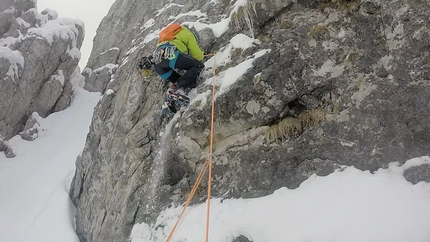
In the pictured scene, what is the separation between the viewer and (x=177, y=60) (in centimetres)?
672

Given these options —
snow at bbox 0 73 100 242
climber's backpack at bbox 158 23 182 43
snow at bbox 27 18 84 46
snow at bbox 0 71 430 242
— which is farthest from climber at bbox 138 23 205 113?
snow at bbox 27 18 84 46

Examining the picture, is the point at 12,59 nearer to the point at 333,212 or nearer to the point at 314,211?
the point at 314,211

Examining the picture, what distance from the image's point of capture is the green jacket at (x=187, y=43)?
273 inches

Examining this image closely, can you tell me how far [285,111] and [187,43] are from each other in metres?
2.67

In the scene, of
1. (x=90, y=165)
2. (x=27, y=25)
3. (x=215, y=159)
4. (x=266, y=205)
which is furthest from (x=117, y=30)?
(x=266, y=205)

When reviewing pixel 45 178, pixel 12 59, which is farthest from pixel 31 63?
pixel 45 178

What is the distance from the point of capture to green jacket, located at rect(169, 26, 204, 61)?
693 centimetres

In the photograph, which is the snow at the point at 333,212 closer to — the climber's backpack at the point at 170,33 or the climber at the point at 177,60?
the climber at the point at 177,60

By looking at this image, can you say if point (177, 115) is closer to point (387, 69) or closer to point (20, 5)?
point (387, 69)

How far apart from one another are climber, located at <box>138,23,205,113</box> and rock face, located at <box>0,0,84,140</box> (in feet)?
47.1

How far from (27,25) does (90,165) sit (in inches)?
647

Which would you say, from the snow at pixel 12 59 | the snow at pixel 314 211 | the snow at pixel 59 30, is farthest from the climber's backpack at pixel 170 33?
the snow at pixel 59 30

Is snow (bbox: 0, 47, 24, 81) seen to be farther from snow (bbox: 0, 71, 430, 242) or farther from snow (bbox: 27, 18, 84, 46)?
snow (bbox: 0, 71, 430, 242)

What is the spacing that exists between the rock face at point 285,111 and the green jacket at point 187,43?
1.16 ft
